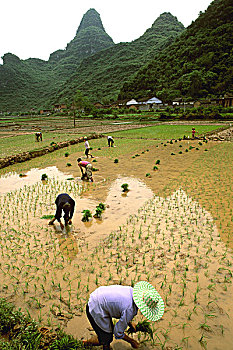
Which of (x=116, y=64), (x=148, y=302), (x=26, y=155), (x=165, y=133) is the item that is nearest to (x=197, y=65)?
(x=165, y=133)

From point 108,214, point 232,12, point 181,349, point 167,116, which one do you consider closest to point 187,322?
point 181,349

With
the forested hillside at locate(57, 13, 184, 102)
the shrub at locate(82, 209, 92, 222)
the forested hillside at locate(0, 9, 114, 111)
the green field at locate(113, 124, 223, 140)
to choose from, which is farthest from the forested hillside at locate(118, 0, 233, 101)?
the shrub at locate(82, 209, 92, 222)

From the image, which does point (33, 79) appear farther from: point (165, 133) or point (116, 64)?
point (165, 133)

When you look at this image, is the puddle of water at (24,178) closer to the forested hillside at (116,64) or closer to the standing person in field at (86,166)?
the standing person in field at (86,166)

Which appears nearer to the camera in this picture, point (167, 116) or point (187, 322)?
point (187, 322)

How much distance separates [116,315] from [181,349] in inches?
46.9

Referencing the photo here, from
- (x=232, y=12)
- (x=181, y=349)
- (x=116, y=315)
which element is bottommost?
(x=181, y=349)

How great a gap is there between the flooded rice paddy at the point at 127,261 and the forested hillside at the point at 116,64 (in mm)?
100118

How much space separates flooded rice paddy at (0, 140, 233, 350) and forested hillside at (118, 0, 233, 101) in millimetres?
71608

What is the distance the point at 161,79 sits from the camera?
87312 millimetres

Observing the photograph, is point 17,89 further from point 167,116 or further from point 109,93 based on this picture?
point 167,116

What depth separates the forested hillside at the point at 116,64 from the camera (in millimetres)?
116500

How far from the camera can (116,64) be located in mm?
133750

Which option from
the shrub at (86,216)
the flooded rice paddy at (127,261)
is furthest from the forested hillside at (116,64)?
the shrub at (86,216)
